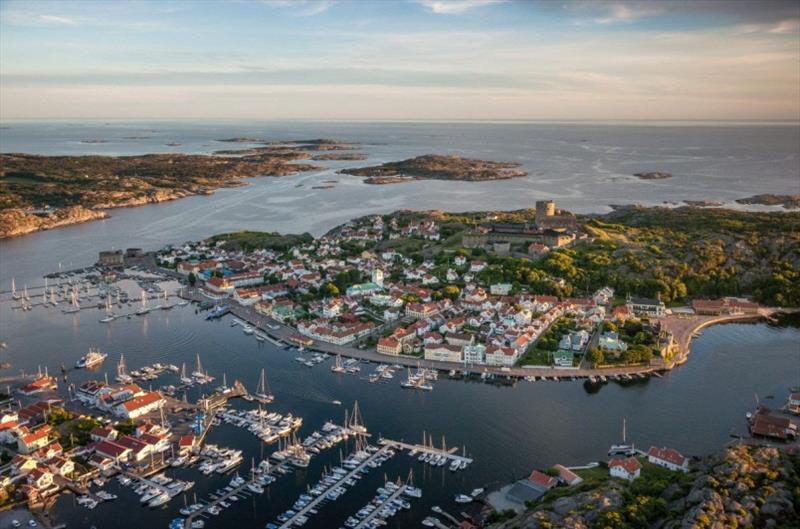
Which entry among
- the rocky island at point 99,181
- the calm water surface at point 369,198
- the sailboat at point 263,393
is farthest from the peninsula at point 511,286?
the rocky island at point 99,181

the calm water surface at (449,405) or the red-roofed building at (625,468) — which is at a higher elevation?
the red-roofed building at (625,468)

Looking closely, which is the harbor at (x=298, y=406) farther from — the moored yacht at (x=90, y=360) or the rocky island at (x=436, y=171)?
the rocky island at (x=436, y=171)

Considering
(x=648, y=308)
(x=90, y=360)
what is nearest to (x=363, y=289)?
(x=90, y=360)

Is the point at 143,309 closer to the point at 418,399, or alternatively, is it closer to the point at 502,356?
the point at 418,399

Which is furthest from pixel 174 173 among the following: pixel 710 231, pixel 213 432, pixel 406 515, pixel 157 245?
pixel 406 515

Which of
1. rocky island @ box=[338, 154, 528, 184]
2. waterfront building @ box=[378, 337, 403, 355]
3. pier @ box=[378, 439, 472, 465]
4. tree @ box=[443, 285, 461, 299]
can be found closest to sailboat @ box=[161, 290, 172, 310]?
waterfront building @ box=[378, 337, 403, 355]

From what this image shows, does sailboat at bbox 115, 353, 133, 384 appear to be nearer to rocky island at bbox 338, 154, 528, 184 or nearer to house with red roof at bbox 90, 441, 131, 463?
house with red roof at bbox 90, 441, 131, 463
